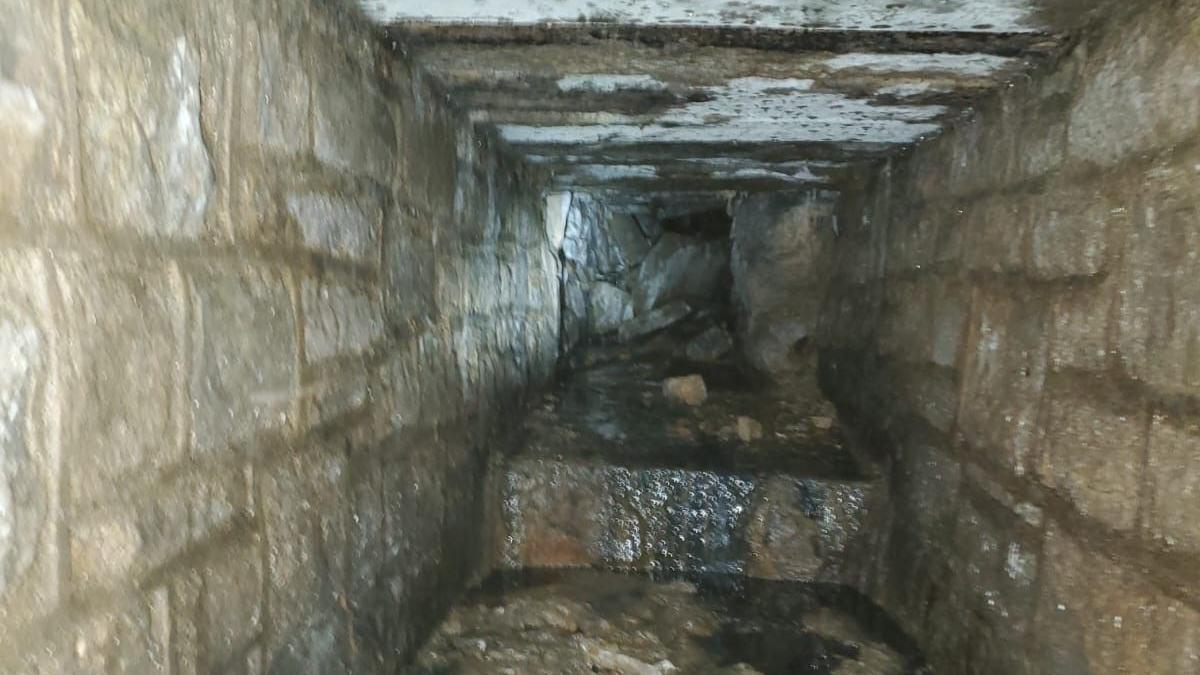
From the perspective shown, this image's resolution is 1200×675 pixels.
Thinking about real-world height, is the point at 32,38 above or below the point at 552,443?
above

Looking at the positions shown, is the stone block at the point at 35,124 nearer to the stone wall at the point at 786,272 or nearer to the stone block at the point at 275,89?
the stone block at the point at 275,89

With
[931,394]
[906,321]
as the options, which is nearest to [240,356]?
[931,394]

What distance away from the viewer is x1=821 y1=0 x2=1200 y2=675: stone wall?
44.3 inches

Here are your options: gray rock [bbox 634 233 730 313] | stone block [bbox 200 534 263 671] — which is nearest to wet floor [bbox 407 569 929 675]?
stone block [bbox 200 534 263 671]

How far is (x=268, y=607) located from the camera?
3.80 feet

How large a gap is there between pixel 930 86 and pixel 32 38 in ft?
5.82

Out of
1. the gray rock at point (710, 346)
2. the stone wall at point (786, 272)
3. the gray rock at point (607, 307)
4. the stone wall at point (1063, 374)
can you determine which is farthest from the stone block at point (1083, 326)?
the gray rock at point (607, 307)

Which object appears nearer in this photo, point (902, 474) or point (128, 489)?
point (128, 489)

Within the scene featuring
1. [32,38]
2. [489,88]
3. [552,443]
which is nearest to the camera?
[32,38]

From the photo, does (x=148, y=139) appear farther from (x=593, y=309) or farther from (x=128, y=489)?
(x=593, y=309)

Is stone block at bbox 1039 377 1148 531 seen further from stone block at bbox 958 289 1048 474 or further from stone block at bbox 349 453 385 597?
stone block at bbox 349 453 385 597

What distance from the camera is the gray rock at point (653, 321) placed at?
5.34 meters

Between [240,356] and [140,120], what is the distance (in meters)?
0.35

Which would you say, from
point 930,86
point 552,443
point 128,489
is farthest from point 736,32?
point 552,443
